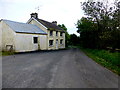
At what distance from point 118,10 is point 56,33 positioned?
53.3ft

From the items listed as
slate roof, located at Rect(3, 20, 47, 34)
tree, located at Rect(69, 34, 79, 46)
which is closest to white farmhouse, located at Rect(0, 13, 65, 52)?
slate roof, located at Rect(3, 20, 47, 34)

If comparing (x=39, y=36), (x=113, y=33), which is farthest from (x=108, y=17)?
(x=39, y=36)

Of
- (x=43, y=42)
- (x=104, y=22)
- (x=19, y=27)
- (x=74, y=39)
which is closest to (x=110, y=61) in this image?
(x=104, y=22)

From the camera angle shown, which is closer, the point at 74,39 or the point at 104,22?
the point at 104,22

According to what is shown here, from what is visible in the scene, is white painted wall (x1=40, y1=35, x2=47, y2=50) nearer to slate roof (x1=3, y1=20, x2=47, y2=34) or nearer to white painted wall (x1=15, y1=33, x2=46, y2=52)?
white painted wall (x1=15, y1=33, x2=46, y2=52)

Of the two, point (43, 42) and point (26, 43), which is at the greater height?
point (43, 42)

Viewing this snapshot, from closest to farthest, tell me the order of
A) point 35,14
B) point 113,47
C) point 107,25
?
point 107,25 < point 113,47 < point 35,14

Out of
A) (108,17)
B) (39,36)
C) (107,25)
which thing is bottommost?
(39,36)

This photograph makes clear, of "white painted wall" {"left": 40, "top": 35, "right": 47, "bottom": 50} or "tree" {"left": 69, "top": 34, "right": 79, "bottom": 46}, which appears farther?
"tree" {"left": 69, "top": 34, "right": 79, "bottom": 46}

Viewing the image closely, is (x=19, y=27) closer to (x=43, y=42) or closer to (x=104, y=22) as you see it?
(x=43, y=42)

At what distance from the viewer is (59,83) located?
5.05m

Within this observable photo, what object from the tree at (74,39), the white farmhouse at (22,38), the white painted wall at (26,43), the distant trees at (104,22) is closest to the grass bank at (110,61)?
the distant trees at (104,22)

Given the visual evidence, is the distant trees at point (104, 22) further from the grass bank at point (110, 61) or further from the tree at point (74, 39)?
the tree at point (74, 39)

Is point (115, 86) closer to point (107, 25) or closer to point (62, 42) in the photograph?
point (107, 25)
